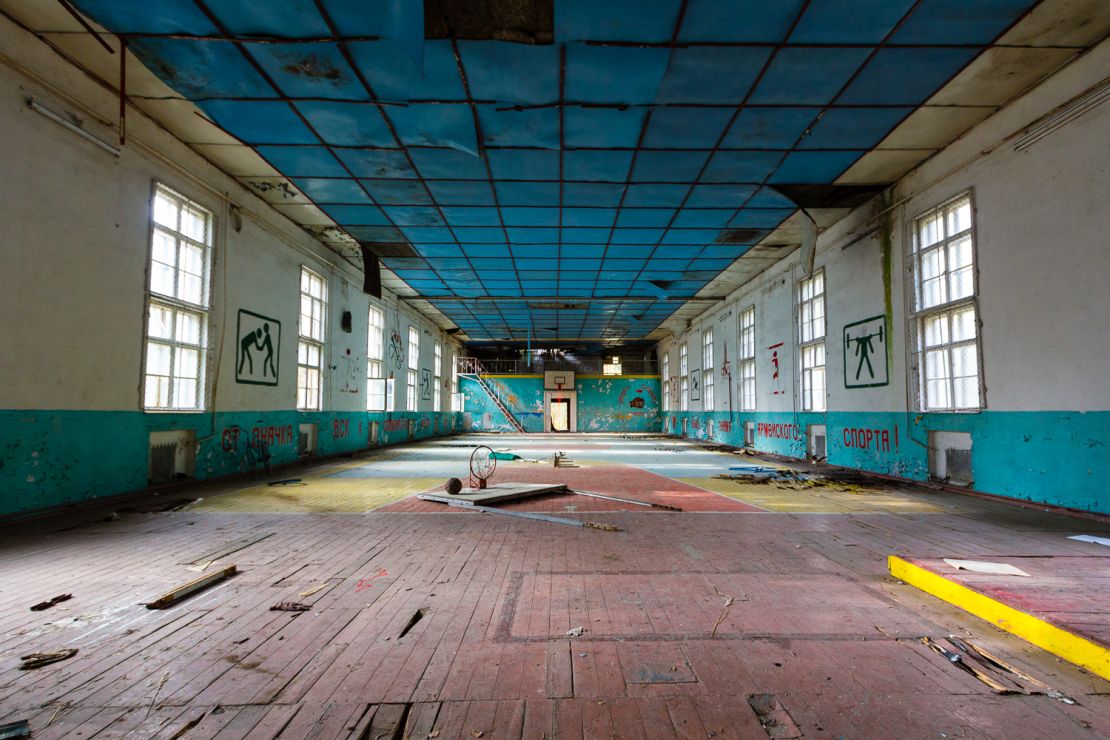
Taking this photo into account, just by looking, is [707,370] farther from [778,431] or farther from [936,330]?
[936,330]

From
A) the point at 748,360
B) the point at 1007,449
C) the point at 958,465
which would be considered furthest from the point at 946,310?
the point at 748,360

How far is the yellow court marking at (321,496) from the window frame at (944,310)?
7.03 metres

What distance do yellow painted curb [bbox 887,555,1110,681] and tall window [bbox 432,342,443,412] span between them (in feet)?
62.1

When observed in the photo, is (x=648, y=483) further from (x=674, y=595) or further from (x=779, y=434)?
(x=779, y=434)

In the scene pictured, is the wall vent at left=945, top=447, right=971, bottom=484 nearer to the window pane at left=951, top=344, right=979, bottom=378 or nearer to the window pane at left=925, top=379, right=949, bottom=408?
the window pane at left=925, top=379, right=949, bottom=408

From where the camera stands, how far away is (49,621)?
8.70 feet

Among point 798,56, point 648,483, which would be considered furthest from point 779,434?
point 798,56

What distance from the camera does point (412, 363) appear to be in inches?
706

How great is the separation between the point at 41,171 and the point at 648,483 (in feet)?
25.4

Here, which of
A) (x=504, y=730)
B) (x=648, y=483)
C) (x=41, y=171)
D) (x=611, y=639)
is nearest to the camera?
(x=504, y=730)

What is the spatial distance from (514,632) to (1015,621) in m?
2.43

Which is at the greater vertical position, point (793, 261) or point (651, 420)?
point (793, 261)

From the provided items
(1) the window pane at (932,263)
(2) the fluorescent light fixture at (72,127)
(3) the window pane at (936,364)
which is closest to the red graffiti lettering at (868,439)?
(3) the window pane at (936,364)

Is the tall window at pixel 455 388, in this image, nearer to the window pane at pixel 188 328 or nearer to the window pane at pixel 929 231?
the window pane at pixel 188 328
